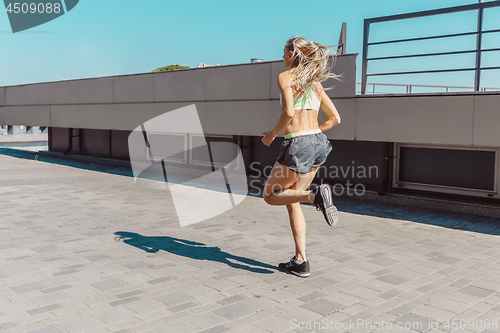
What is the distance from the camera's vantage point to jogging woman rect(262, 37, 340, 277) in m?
4.28

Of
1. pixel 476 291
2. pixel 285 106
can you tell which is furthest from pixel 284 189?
pixel 476 291

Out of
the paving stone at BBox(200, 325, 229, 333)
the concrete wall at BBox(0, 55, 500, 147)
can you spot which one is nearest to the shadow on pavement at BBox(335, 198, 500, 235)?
the concrete wall at BBox(0, 55, 500, 147)

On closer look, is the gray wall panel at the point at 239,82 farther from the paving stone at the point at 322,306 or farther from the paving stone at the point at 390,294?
the paving stone at the point at 322,306

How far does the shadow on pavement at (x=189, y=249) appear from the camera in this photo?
16.6ft

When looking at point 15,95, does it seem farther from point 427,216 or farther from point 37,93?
point 427,216

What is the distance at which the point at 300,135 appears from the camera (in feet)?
14.5

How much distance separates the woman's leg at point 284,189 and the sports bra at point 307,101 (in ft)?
2.00

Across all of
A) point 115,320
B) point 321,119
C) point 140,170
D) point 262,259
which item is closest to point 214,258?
point 262,259

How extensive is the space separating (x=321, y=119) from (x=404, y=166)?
2.02 m

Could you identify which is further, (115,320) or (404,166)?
(404,166)

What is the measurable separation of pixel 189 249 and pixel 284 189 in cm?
Answer: 185

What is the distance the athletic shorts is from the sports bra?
256mm

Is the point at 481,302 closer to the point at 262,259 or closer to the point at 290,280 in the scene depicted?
the point at 290,280

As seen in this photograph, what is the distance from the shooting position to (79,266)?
495 cm
